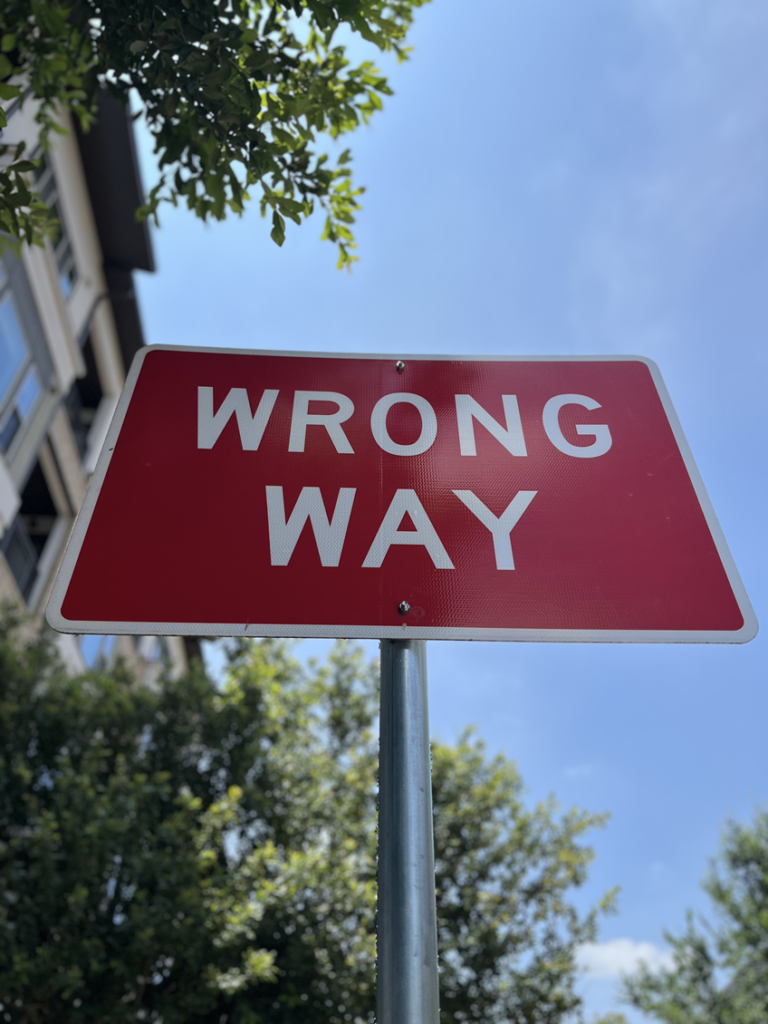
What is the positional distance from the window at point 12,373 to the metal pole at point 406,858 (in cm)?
1213

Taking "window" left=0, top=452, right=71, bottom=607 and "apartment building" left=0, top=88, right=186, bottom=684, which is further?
"window" left=0, top=452, right=71, bottom=607

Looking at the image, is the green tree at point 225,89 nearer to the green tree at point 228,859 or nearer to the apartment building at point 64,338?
the green tree at point 228,859

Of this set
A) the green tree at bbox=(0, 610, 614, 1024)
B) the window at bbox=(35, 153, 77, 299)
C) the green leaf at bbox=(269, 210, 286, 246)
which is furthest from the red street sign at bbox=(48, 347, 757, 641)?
the window at bbox=(35, 153, 77, 299)

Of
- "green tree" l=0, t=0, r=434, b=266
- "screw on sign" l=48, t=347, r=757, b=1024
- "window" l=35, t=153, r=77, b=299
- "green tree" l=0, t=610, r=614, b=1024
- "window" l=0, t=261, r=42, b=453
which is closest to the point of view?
"screw on sign" l=48, t=347, r=757, b=1024

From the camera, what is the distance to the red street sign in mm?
1475

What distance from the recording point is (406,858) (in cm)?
111

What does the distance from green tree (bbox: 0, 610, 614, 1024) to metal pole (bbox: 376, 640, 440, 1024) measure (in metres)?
8.03

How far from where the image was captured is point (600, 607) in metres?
1.50

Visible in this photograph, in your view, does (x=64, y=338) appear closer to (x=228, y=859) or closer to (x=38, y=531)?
(x=38, y=531)

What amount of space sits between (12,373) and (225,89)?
10829mm

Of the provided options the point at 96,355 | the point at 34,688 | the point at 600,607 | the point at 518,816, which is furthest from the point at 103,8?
the point at 96,355

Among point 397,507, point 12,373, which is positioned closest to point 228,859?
point 12,373

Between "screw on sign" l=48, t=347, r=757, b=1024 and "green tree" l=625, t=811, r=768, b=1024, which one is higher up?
"green tree" l=625, t=811, r=768, b=1024

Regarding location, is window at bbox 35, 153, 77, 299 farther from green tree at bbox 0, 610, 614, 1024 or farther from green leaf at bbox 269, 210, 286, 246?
green leaf at bbox 269, 210, 286, 246
